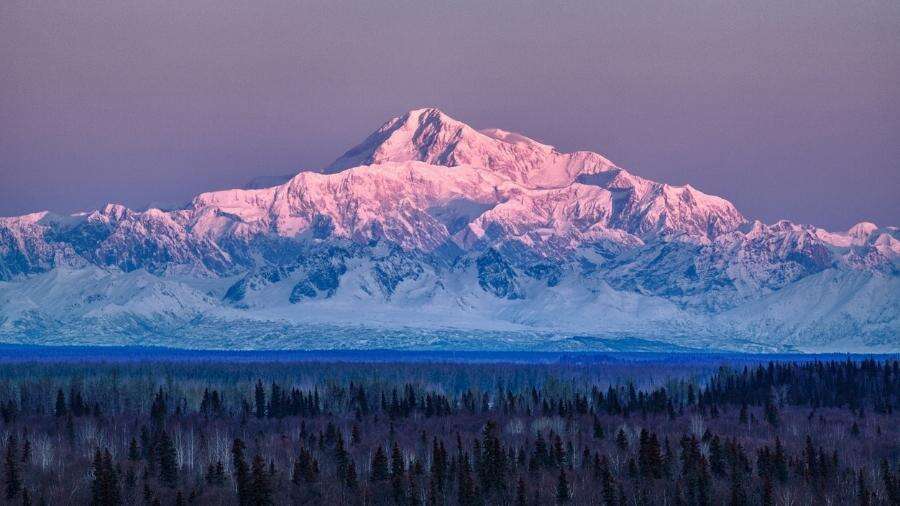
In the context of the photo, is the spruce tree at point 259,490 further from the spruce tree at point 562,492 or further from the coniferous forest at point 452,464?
the spruce tree at point 562,492

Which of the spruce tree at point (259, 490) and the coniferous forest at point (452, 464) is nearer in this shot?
the spruce tree at point (259, 490)

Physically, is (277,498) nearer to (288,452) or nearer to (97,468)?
(97,468)

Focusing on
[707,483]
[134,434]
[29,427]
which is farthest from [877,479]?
[29,427]

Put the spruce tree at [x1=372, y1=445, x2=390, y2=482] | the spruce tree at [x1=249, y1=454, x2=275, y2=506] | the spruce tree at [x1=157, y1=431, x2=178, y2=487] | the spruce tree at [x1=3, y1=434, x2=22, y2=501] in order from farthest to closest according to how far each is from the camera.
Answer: the spruce tree at [x1=372, y1=445, x2=390, y2=482], the spruce tree at [x1=157, y1=431, x2=178, y2=487], the spruce tree at [x1=3, y1=434, x2=22, y2=501], the spruce tree at [x1=249, y1=454, x2=275, y2=506]

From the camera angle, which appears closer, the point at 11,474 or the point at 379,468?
the point at 11,474

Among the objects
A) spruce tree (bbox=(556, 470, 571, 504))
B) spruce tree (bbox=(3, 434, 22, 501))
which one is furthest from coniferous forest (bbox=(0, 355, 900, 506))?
spruce tree (bbox=(3, 434, 22, 501))

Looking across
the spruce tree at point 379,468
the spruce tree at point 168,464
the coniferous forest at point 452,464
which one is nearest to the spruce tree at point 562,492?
the coniferous forest at point 452,464

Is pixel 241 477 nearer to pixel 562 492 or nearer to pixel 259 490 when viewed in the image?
pixel 259 490

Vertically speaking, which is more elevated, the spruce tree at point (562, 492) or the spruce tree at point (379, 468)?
the spruce tree at point (379, 468)

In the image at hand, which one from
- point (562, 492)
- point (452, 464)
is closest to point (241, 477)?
point (452, 464)

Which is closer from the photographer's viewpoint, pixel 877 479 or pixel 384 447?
Answer: pixel 877 479

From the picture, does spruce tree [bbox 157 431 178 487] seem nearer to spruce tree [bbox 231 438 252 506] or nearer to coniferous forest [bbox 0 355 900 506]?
coniferous forest [bbox 0 355 900 506]
